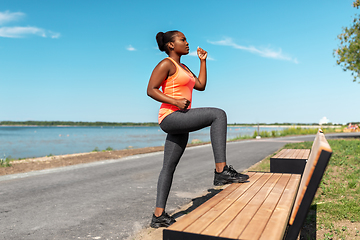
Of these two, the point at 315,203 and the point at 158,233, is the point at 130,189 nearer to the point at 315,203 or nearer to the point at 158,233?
the point at 158,233

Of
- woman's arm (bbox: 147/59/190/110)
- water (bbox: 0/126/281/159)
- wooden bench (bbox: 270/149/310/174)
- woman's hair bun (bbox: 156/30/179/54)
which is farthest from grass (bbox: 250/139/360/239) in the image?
water (bbox: 0/126/281/159)

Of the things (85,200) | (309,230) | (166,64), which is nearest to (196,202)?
(309,230)

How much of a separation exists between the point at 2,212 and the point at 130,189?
249 cm

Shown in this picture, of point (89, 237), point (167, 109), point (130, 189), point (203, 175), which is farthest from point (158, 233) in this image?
point (203, 175)

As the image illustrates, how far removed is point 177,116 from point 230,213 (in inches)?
43.9

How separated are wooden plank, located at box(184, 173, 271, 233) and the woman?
122 mm

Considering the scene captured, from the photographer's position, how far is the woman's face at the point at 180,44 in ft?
10.5

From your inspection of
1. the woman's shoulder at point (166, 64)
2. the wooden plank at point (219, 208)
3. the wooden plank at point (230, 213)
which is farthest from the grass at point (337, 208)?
the woman's shoulder at point (166, 64)

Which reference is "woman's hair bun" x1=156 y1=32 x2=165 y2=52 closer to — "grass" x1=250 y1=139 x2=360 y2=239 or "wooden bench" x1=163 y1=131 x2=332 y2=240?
"wooden bench" x1=163 y1=131 x2=332 y2=240

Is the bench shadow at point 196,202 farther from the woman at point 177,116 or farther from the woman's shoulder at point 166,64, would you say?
the woman's shoulder at point 166,64

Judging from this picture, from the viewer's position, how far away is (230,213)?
211cm

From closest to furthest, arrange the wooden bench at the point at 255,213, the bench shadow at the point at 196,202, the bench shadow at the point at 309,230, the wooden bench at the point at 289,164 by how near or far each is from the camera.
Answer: the wooden bench at the point at 255,213 < the bench shadow at the point at 309,230 < the bench shadow at the point at 196,202 < the wooden bench at the point at 289,164

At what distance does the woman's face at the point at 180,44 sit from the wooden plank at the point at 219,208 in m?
1.68

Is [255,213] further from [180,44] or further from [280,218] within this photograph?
[180,44]
